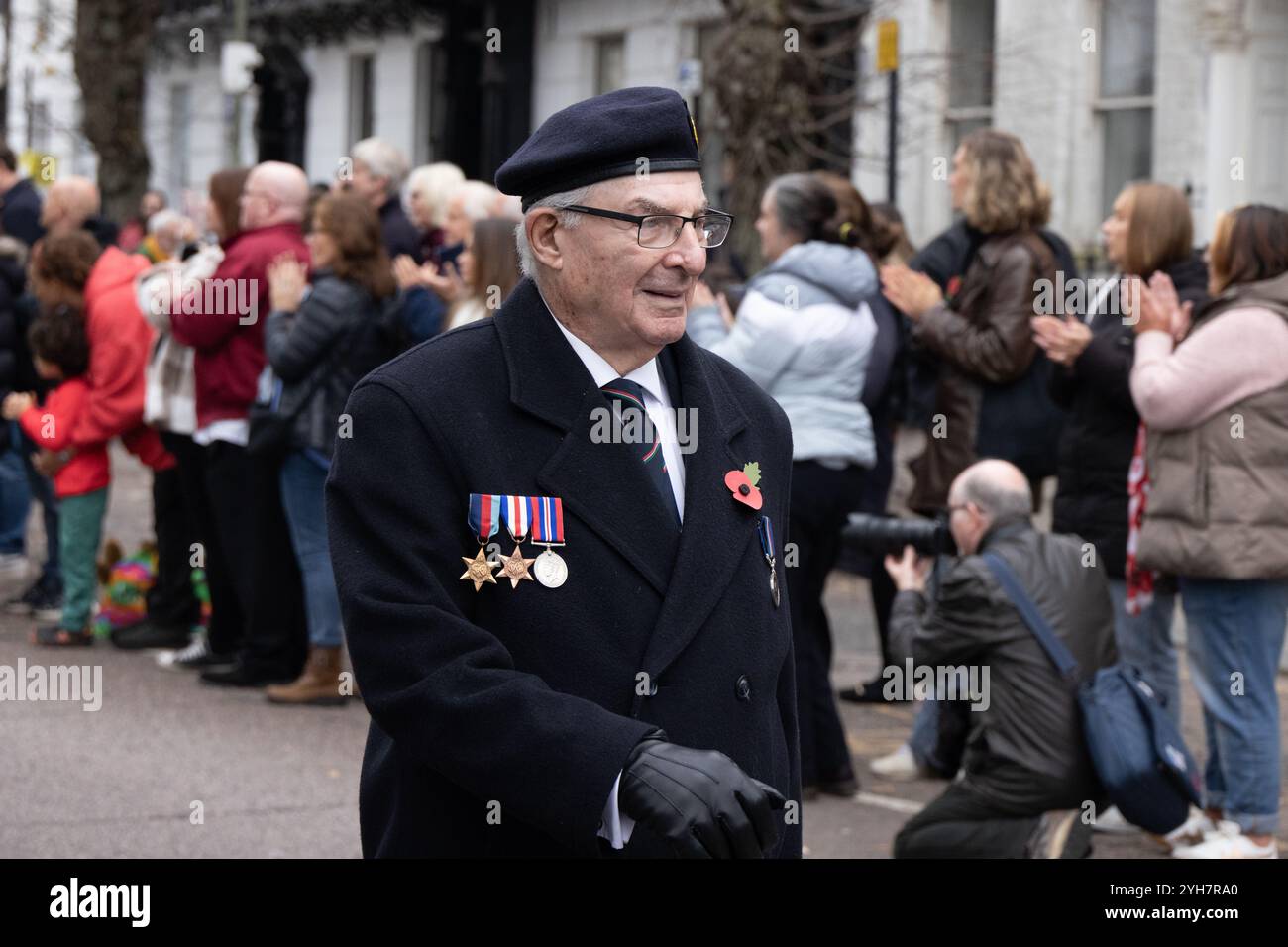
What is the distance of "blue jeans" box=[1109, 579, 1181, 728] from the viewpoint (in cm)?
729

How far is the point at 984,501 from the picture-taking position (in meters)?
6.59

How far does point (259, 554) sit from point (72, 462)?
143cm

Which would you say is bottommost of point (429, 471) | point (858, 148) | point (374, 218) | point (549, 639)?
point (549, 639)

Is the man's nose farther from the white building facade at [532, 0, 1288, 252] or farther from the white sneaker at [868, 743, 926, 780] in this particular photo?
the white building facade at [532, 0, 1288, 252]

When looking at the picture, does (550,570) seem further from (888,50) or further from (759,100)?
(888,50)

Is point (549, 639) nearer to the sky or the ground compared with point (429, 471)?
nearer to the ground

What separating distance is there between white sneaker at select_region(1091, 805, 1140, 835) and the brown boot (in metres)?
3.36

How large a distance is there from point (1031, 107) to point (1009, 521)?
11.3 meters

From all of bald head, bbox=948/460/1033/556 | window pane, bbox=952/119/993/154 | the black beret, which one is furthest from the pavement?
window pane, bbox=952/119/993/154

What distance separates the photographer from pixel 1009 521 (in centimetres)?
655
